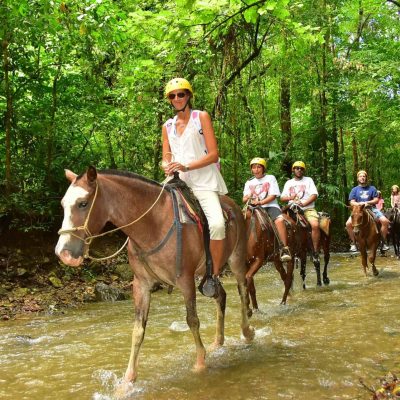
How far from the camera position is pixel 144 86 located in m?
12.6

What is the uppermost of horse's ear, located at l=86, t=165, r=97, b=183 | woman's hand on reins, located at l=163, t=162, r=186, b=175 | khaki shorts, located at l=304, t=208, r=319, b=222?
woman's hand on reins, located at l=163, t=162, r=186, b=175

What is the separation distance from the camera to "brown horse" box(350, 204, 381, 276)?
41.7 feet

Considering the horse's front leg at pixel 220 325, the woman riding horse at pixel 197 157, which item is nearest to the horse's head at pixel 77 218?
the woman riding horse at pixel 197 157

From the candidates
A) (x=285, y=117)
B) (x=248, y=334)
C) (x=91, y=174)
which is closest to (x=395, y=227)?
(x=285, y=117)

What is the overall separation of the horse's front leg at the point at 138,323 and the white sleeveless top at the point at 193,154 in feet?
4.38

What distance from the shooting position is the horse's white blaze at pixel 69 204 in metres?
4.05

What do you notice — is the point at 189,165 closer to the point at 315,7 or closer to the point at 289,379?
the point at 289,379

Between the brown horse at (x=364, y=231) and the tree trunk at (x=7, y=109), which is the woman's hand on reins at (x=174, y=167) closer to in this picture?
the tree trunk at (x=7, y=109)

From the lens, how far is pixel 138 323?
4863 mm

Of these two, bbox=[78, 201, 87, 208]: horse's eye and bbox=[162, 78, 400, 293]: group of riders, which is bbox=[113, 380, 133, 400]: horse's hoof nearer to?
bbox=[162, 78, 400, 293]: group of riders

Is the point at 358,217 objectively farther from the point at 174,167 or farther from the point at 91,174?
the point at 91,174

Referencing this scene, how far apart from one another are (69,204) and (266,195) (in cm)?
563

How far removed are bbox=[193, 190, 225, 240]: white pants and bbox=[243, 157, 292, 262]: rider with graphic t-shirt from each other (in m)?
3.76

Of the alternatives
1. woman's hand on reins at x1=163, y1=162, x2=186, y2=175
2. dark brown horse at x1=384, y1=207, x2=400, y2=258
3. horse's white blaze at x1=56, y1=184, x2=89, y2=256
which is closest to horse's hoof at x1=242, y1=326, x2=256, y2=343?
woman's hand on reins at x1=163, y1=162, x2=186, y2=175
